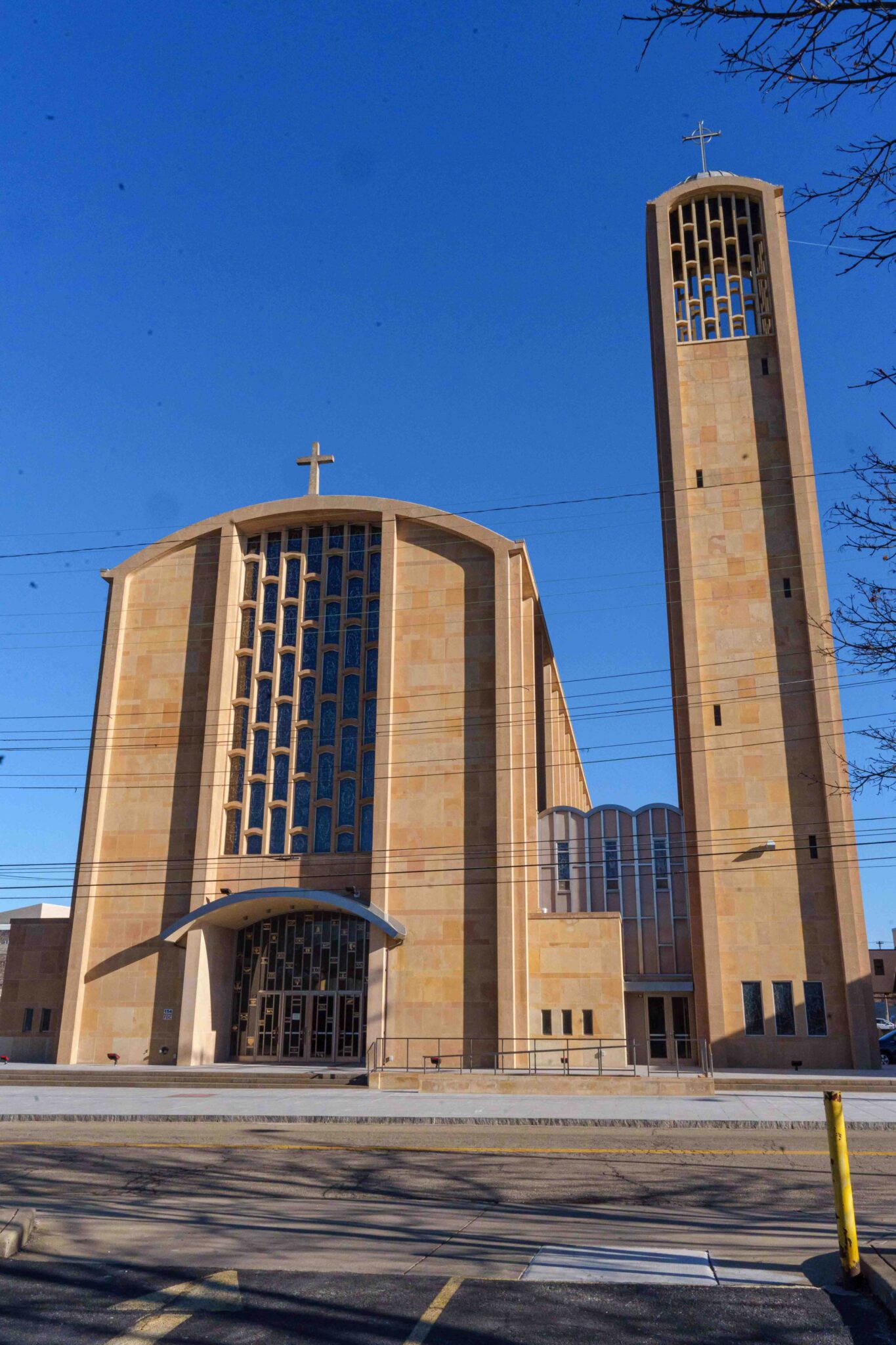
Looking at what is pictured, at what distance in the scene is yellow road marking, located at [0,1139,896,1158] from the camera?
1412 cm

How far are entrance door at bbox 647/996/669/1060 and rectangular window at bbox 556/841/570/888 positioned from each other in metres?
5.14

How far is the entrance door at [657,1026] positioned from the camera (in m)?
37.6

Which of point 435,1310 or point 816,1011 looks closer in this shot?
point 435,1310

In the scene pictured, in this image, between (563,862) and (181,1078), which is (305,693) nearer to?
(563,862)

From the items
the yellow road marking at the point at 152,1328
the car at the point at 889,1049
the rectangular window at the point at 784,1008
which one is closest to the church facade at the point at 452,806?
the rectangular window at the point at 784,1008

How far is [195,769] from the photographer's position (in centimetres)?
3912

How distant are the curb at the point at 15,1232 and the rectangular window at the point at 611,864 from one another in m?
31.1

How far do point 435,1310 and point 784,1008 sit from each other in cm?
3100

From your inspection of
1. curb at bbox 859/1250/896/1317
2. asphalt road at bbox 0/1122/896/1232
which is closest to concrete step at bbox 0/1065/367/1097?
asphalt road at bbox 0/1122/896/1232

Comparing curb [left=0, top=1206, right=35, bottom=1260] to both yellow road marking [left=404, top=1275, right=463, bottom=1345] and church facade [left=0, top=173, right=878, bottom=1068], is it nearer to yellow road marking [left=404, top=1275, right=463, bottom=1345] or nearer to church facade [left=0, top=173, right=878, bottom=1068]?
yellow road marking [left=404, top=1275, right=463, bottom=1345]

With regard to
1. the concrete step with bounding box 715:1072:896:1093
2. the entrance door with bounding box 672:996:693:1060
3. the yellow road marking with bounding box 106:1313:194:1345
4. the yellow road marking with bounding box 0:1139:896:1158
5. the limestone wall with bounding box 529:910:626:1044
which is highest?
the limestone wall with bounding box 529:910:626:1044

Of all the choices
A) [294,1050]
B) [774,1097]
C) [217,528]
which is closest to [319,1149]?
[774,1097]

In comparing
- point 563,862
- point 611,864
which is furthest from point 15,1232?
point 563,862

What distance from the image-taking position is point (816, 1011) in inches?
1352
